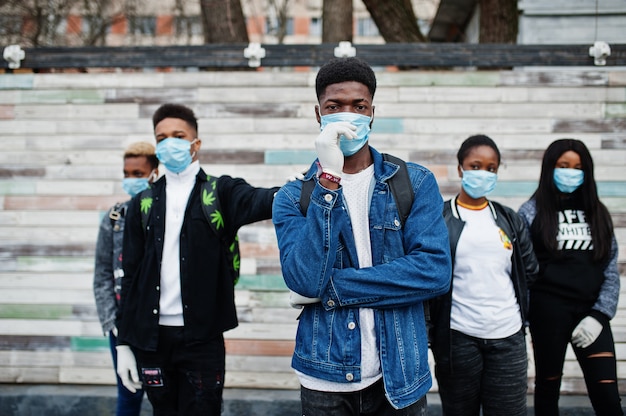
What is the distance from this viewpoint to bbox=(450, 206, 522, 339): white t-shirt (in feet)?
9.85

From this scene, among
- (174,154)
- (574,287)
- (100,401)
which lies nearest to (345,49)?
(174,154)

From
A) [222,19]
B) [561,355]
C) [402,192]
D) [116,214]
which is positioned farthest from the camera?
[222,19]

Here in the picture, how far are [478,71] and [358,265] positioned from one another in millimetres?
3435

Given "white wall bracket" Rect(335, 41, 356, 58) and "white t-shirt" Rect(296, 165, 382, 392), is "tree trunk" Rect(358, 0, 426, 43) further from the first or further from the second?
"white t-shirt" Rect(296, 165, 382, 392)

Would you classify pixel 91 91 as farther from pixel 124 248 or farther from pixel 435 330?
pixel 435 330

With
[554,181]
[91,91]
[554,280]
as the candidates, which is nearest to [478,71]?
[554,181]

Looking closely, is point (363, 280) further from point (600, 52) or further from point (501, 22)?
point (501, 22)

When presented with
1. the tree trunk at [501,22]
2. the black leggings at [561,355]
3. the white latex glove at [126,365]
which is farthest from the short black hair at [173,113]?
the tree trunk at [501,22]

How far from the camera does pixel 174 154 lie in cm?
305

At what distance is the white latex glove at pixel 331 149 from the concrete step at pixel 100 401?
3128 mm

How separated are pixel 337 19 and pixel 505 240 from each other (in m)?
4.48

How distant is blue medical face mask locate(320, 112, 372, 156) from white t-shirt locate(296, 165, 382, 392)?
12cm

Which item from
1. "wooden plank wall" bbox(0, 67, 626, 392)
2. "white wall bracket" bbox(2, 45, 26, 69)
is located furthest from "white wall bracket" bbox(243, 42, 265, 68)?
"white wall bracket" bbox(2, 45, 26, 69)

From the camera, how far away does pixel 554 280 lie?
343 cm
